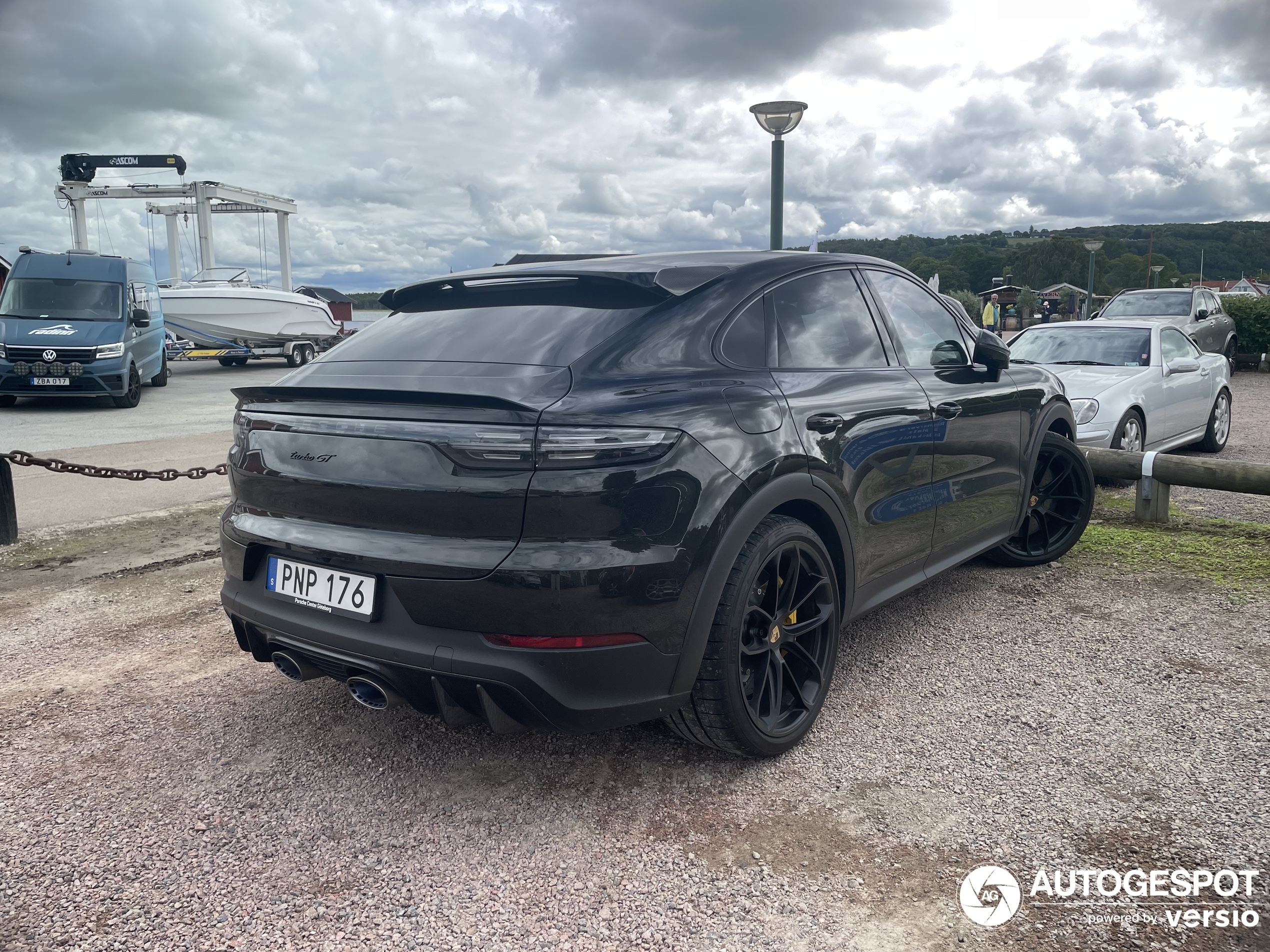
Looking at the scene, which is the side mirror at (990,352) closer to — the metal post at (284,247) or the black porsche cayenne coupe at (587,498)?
→ the black porsche cayenne coupe at (587,498)

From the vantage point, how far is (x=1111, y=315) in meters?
15.7

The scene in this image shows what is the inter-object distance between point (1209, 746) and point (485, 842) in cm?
234

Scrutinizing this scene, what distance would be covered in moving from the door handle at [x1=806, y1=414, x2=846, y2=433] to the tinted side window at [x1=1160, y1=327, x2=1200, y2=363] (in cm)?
661

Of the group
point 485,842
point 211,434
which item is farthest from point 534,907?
point 211,434

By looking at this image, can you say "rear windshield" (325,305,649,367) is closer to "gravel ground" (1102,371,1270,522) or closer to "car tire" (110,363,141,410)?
"gravel ground" (1102,371,1270,522)

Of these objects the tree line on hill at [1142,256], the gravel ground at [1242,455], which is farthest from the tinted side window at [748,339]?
the tree line on hill at [1142,256]

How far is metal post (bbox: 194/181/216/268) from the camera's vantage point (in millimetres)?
41469

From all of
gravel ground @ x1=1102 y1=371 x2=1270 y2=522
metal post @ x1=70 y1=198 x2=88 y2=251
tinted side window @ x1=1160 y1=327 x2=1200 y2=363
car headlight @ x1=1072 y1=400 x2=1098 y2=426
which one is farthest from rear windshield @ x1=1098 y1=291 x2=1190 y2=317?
metal post @ x1=70 y1=198 x2=88 y2=251

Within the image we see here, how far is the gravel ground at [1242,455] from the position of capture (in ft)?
22.2

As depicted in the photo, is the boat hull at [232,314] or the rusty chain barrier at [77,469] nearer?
the rusty chain barrier at [77,469]

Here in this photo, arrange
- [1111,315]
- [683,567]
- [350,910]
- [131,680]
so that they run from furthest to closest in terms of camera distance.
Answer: [1111,315] → [131,680] → [683,567] → [350,910]

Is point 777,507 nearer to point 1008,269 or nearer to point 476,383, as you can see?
point 476,383

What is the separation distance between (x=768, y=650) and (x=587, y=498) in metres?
0.92

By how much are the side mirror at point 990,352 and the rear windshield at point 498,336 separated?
2035mm
